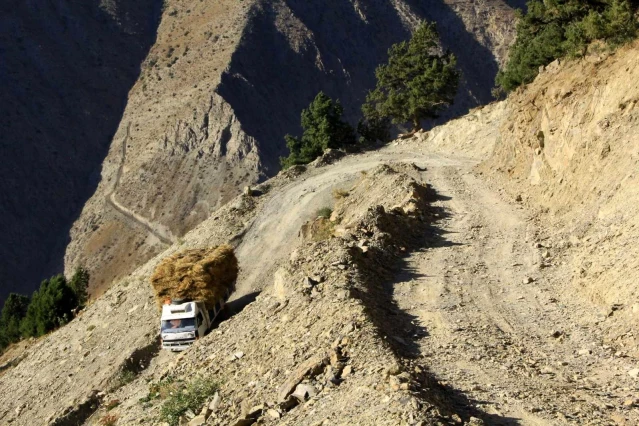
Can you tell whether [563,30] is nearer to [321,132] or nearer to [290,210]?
[290,210]

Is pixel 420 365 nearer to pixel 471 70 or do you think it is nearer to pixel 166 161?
pixel 166 161

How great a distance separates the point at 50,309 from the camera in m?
50.1

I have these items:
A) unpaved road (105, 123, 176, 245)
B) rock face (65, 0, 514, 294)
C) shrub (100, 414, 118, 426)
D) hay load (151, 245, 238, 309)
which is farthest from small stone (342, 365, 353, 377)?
unpaved road (105, 123, 176, 245)

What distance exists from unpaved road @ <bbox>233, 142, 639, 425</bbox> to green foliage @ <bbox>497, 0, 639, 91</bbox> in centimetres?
814

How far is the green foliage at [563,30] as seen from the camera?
87.0 feet

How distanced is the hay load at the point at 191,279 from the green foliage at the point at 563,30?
19.2 meters

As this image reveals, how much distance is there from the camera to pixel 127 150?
102 meters

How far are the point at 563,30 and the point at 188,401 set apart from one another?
30.0 m

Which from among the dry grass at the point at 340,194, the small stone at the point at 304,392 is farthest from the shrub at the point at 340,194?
the small stone at the point at 304,392

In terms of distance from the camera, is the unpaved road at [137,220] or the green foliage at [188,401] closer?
the green foliage at [188,401]

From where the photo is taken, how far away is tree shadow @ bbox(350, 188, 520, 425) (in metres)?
12.1

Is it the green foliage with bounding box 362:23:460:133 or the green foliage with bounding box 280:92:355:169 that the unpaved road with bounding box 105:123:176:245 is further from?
the green foliage with bounding box 362:23:460:133

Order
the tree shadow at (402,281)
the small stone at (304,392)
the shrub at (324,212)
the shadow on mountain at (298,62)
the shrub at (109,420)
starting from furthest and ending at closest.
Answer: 1. the shadow on mountain at (298,62)
2. the shrub at (324,212)
3. the shrub at (109,420)
4. the small stone at (304,392)
5. the tree shadow at (402,281)

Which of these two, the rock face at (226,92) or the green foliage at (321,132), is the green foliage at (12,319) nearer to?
the rock face at (226,92)
